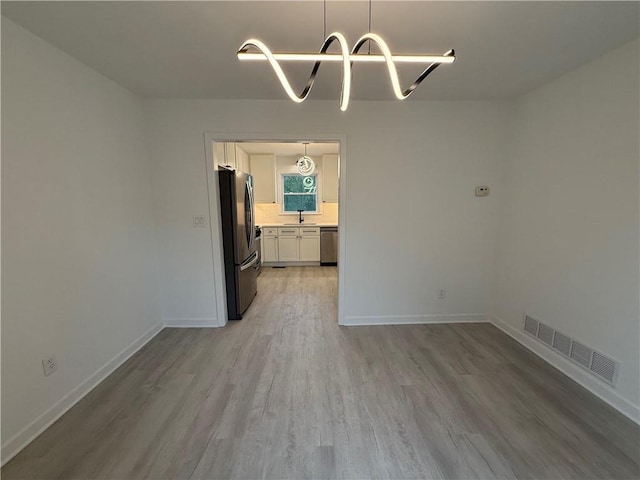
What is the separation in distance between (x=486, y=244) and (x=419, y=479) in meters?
2.45

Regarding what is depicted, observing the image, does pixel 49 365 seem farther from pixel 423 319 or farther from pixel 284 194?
pixel 284 194

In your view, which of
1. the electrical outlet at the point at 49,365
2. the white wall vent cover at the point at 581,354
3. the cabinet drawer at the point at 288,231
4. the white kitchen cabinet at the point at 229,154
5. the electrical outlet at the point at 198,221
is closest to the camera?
the electrical outlet at the point at 49,365

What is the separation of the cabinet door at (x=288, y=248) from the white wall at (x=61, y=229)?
331 cm

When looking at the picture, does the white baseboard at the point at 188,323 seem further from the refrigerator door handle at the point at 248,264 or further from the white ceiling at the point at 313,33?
the white ceiling at the point at 313,33

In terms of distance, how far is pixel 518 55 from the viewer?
192cm

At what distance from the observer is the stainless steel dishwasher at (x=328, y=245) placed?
18.9 feet

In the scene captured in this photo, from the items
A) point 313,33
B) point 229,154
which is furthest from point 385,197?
point 229,154

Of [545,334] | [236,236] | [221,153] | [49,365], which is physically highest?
[221,153]

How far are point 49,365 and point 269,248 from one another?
417cm

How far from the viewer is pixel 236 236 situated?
10.2ft

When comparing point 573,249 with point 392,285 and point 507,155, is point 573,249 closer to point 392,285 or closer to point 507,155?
point 507,155

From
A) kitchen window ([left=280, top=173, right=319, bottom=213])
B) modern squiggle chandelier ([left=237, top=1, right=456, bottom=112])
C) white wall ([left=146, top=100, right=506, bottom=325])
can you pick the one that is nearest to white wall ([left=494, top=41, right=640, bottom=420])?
white wall ([left=146, top=100, right=506, bottom=325])

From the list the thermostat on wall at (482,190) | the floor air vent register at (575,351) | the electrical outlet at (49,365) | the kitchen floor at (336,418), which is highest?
the thermostat on wall at (482,190)

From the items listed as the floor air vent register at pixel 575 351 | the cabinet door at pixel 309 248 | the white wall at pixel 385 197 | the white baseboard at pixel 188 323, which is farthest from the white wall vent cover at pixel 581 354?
the cabinet door at pixel 309 248
